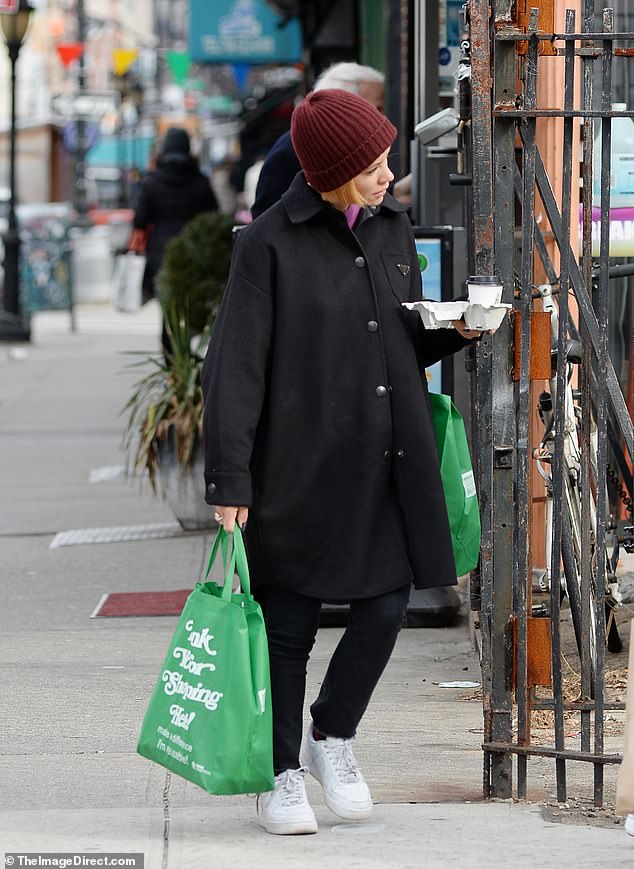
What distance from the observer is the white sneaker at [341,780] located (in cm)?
388

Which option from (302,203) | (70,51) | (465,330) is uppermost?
(70,51)

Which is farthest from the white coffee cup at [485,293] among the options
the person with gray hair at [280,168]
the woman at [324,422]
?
the person with gray hair at [280,168]

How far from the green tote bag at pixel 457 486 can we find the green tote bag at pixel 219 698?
0.56 meters

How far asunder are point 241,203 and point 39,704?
2358 centimetres

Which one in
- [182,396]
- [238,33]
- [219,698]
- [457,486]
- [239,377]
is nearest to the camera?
[219,698]

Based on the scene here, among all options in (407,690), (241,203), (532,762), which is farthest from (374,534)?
(241,203)

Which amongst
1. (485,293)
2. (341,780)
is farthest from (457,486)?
(341,780)

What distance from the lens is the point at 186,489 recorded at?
8125 millimetres

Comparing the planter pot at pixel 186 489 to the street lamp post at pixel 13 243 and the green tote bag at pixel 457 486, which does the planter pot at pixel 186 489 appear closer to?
the green tote bag at pixel 457 486

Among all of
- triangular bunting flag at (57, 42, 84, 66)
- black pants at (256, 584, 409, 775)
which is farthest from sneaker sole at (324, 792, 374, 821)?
triangular bunting flag at (57, 42, 84, 66)

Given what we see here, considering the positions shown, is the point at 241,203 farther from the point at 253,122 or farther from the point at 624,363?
the point at 624,363

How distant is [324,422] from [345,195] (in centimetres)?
53

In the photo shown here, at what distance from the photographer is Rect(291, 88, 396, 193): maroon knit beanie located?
369cm

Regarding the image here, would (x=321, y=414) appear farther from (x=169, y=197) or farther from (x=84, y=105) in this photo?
(x=84, y=105)
